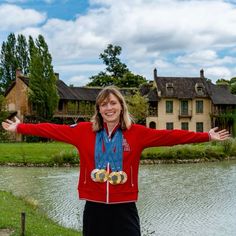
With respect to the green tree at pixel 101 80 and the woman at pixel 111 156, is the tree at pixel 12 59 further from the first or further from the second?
the woman at pixel 111 156

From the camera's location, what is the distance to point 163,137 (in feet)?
15.9

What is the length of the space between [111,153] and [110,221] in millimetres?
653

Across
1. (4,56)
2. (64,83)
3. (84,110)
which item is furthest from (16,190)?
(4,56)

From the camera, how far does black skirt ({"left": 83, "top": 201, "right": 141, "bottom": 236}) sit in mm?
4652

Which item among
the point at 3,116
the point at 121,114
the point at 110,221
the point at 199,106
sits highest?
the point at 199,106

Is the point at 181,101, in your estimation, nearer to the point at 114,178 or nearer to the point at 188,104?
the point at 188,104

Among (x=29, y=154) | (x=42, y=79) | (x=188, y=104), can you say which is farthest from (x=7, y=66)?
(x=29, y=154)

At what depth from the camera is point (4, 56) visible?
68.9 metres

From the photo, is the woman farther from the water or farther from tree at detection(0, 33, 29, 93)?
tree at detection(0, 33, 29, 93)

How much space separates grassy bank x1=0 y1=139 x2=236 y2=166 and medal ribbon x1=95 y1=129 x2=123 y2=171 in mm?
28315

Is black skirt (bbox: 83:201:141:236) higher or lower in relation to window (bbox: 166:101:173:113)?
lower

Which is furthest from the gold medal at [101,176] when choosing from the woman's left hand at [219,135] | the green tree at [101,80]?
the green tree at [101,80]

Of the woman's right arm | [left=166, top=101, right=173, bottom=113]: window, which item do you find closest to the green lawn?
[left=166, top=101, right=173, bottom=113]: window

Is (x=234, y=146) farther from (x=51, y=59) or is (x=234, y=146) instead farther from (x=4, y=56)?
(x=4, y=56)
